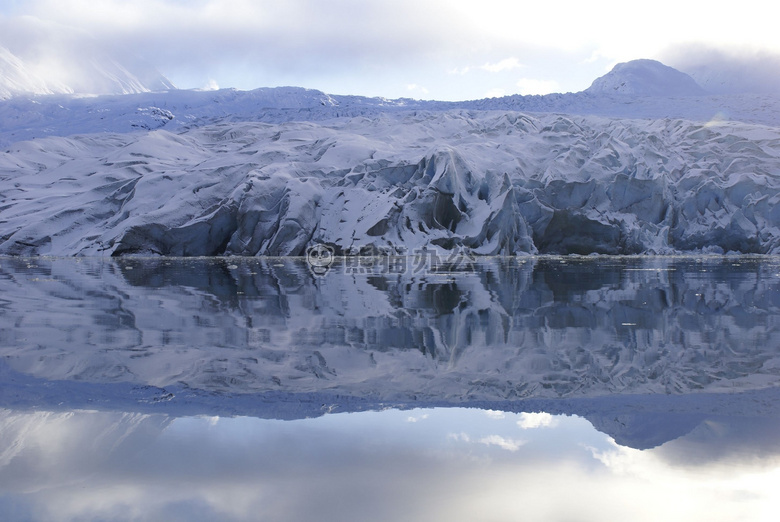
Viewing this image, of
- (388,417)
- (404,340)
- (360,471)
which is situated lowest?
(404,340)

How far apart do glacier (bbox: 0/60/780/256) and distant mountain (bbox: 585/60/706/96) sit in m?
15.6

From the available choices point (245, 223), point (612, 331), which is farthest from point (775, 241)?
point (612, 331)

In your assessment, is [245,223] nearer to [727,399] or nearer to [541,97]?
[727,399]

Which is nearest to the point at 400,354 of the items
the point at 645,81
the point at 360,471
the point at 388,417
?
the point at 388,417

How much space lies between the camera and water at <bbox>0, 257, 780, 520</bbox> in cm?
262

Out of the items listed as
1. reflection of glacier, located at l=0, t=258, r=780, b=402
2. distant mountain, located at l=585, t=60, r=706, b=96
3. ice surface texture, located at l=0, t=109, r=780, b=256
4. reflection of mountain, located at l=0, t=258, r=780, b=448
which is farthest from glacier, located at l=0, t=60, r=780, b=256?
reflection of mountain, located at l=0, t=258, r=780, b=448

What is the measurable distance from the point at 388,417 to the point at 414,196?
2302cm

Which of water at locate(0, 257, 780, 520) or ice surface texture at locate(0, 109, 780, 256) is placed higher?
water at locate(0, 257, 780, 520)

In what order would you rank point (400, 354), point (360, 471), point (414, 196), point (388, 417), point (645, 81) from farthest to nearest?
point (645, 81) < point (414, 196) < point (400, 354) < point (388, 417) < point (360, 471)

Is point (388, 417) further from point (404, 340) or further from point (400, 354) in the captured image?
point (404, 340)

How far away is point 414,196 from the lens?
26391 millimetres

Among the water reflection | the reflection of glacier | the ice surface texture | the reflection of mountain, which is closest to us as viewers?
the water reflection

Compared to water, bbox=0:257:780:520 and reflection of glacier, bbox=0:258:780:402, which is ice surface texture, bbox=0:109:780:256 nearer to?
reflection of glacier, bbox=0:258:780:402

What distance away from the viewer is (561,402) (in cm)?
401
